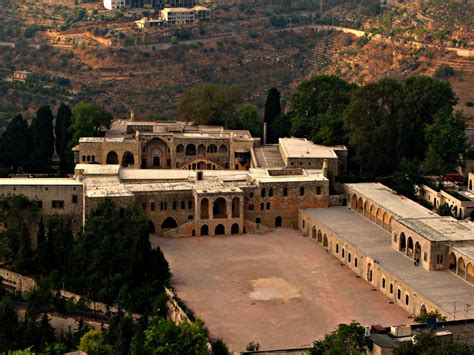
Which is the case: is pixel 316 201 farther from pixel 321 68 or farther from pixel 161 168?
pixel 321 68

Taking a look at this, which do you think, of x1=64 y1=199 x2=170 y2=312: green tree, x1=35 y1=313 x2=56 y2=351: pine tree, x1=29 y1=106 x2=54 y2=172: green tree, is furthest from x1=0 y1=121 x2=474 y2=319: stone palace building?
x1=35 y1=313 x2=56 y2=351: pine tree

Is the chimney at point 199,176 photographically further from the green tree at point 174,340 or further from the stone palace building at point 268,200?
the green tree at point 174,340

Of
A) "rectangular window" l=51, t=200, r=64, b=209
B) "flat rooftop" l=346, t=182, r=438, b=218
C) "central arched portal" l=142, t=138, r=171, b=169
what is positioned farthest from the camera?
"central arched portal" l=142, t=138, r=171, b=169

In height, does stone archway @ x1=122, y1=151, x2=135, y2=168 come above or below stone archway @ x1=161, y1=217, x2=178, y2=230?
above

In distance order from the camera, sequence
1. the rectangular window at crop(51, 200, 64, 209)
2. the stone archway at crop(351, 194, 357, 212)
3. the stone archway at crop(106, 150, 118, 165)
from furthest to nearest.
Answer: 1. the stone archway at crop(106, 150, 118, 165)
2. the stone archway at crop(351, 194, 357, 212)
3. the rectangular window at crop(51, 200, 64, 209)

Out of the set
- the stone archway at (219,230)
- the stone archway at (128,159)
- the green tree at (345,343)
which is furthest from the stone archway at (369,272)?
the stone archway at (128,159)

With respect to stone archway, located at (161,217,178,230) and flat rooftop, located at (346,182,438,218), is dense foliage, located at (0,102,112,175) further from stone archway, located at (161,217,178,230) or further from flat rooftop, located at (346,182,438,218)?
flat rooftop, located at (346,182,438,218)

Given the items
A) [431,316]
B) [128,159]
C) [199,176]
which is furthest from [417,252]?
[128,159]
